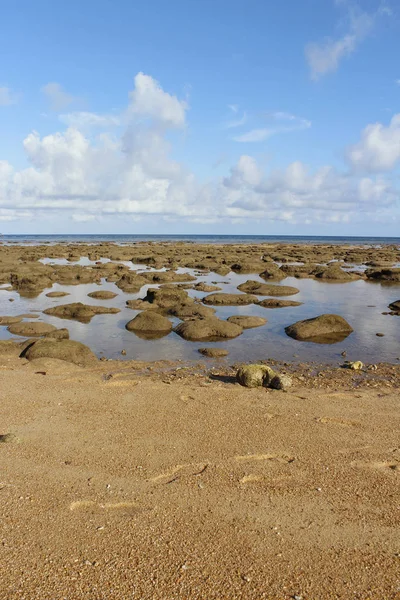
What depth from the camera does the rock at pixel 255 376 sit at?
1258 cm

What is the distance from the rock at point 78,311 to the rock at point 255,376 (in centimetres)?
1281

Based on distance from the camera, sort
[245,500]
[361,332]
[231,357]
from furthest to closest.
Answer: [361,332] → [231,357] → [245,500]

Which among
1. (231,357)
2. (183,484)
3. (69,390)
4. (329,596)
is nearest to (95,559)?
(183,484)

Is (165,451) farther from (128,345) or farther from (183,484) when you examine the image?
(128,345)

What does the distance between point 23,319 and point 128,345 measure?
7.83 m

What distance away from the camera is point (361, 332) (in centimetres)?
2080

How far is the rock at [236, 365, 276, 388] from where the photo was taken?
1258 cm

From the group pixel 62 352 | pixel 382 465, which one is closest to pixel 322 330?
pixel 62 352

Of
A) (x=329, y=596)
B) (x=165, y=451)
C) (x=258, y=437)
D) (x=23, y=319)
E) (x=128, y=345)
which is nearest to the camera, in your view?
(x=329, y=596)

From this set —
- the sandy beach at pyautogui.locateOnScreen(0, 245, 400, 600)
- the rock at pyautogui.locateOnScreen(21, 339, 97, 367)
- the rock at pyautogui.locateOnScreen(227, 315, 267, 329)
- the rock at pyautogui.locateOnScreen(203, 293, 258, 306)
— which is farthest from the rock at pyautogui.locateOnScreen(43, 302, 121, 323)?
the sandy beach at pyautogui.locateOnScreen(0, 245, 400, 600)

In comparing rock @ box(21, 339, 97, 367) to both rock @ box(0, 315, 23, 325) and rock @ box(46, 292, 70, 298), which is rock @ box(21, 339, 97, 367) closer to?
rock @ box(0, 315, 23, 325)

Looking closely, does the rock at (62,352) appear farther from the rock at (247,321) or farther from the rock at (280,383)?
the rock at (247,321)

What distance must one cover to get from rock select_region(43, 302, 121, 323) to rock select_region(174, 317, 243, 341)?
20.0 ft

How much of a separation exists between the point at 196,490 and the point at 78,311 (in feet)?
60.8
